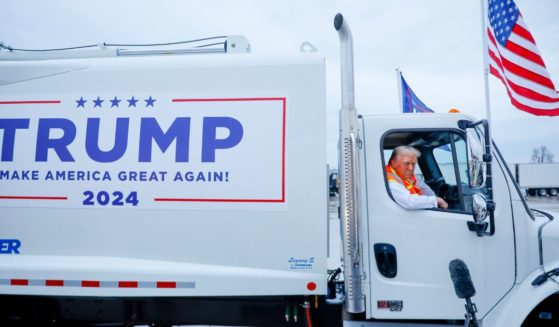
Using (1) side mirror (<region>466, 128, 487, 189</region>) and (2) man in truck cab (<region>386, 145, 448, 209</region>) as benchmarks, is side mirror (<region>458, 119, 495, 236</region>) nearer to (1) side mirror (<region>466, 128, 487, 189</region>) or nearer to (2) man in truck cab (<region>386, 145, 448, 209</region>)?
(1) side mirror (<region>466, 128, 487, 189</region>)

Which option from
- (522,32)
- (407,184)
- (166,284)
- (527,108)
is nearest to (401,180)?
(407,184)

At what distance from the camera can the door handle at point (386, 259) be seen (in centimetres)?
248

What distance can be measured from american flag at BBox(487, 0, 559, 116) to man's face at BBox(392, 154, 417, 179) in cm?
99

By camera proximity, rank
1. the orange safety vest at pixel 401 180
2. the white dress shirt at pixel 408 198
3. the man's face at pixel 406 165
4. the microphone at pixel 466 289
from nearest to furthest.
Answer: the microphone at pixel 466 289 → the white dress shirt at pixel 408 198 → the orange safety vest at pixel 401 180 → the man's face at pixel 406 165

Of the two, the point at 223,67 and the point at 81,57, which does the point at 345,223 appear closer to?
the point at 223,67

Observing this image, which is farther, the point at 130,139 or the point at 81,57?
the point at 81,57

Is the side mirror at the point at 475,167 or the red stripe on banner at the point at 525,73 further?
the red stripe on banner at the point at 525,73

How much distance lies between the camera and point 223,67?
2609 mm

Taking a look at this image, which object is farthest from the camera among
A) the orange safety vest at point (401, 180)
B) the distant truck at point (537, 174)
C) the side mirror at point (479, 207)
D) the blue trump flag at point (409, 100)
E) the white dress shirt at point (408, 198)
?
the distant truck at point (537, 174)

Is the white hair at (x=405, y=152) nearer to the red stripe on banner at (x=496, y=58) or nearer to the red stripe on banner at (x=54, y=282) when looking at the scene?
the red stripe on banner at (x=496, y=58)

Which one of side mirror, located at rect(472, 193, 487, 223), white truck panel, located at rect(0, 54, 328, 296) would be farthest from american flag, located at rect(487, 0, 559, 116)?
white truck panel, located at rect(0, 54, 328, 296)

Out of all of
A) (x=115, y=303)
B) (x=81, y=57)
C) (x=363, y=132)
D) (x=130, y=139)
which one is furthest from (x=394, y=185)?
(x=81, y=57)

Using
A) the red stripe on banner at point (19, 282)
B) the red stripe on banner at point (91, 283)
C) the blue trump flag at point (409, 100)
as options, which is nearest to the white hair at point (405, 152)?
the blue trump flag at point (409, 100)

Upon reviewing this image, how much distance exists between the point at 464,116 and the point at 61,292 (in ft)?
11.3
